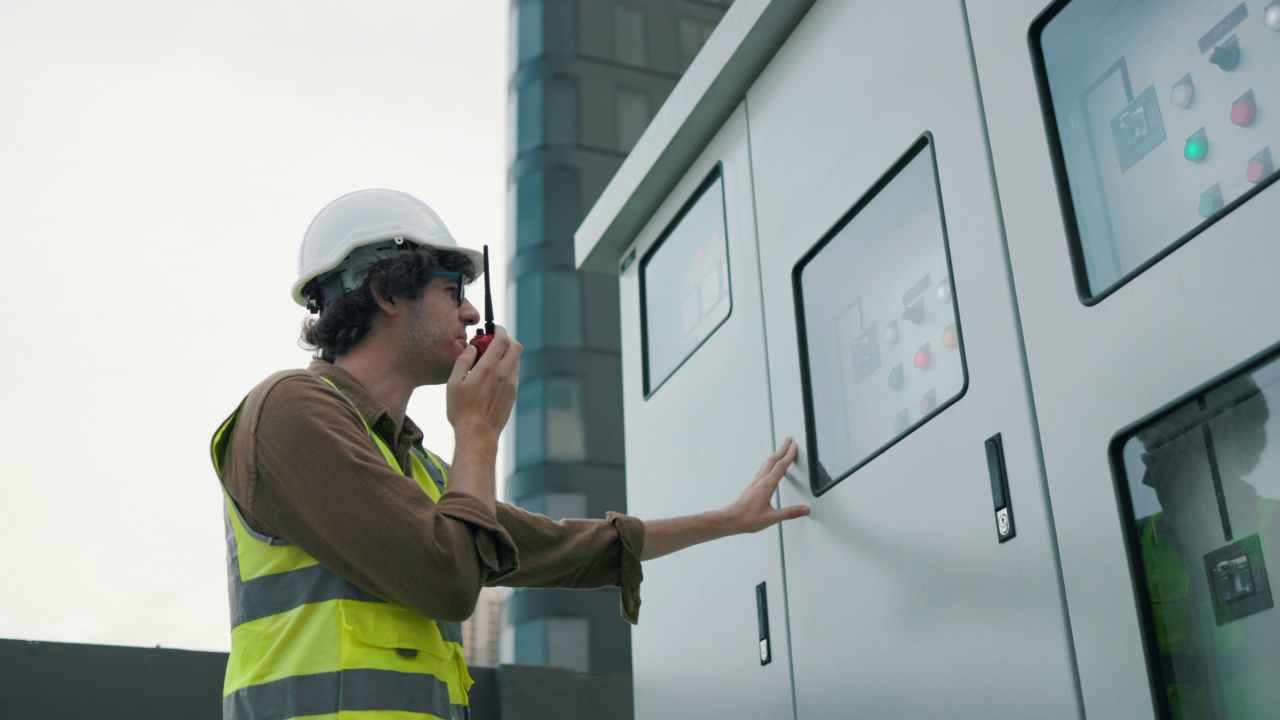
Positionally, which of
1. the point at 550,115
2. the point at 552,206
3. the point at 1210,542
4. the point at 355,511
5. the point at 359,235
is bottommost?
the point at 1210,542

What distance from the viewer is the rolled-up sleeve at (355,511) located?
176 centimetres

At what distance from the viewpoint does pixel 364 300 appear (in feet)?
7.40

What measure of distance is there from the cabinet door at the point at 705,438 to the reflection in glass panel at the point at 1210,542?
3.69ft

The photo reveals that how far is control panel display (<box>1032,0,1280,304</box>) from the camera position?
1.72 m

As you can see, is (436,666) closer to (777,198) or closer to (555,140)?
(777,198)

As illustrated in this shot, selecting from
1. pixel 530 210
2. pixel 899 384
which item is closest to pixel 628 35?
pixel 530 210

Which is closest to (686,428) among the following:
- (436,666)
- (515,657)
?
(436,666)

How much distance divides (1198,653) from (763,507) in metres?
1.19

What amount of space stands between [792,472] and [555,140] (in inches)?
316

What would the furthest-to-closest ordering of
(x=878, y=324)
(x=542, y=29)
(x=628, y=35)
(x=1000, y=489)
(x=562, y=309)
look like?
(x=628, y=35) < (x=542, y=29) < (x=562, y=309) < (x=878, y=324) < (x=1000, y=489)

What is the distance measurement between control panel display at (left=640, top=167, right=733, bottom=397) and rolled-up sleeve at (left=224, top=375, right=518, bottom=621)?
1.58 meters

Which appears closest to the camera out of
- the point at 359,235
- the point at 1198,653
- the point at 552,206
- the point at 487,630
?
the point at 1198,653

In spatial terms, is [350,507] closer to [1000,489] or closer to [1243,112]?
[1000,489]

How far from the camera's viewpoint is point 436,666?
192 cm
